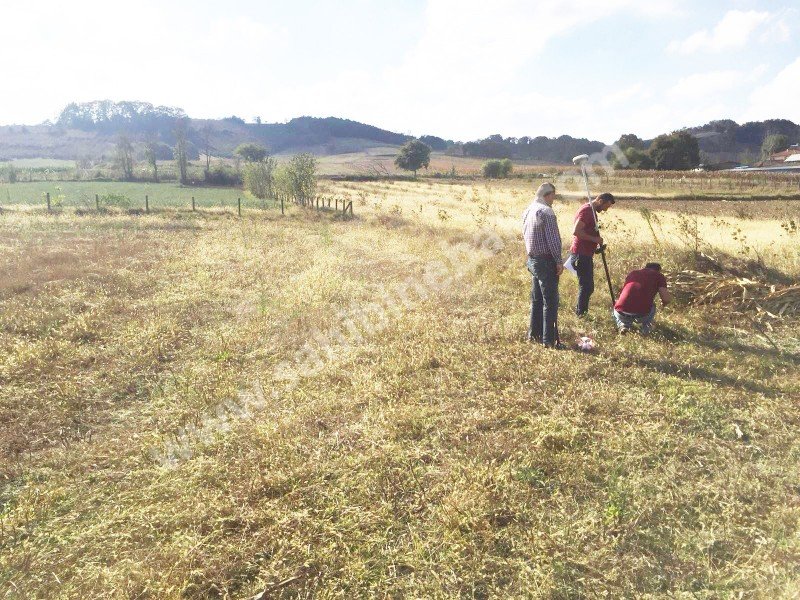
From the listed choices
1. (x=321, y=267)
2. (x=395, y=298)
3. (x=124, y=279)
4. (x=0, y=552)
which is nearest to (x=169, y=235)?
(x=124, y=279)

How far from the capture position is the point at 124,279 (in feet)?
33.3

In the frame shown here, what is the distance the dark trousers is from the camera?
6.98 metres

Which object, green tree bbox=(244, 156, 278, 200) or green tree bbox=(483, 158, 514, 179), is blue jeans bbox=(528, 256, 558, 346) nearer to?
green tree bbox=(244, 156, 278, 200)

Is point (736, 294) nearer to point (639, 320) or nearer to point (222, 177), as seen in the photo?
point (639, 320)

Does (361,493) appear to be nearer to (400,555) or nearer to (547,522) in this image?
(400,555)

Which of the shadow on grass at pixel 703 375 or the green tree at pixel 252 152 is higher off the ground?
the green tree at pixel 252 152

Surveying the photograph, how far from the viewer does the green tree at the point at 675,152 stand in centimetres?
5209

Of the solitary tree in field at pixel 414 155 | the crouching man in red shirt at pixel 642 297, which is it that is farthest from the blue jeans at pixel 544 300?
the solitary tree in field at pixel 414 155

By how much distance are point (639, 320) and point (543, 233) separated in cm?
216

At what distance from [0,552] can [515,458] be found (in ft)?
12.8

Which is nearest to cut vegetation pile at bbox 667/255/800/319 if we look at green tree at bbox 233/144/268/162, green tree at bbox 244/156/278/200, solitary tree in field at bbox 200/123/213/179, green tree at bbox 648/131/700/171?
green tree at bbox 244/156/278/200

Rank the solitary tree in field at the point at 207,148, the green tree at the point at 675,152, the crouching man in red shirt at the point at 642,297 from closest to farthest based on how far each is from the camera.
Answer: the crouching man in red shirt at the point at 642,297, the green tree at the point at 675,152, the solitary tree in field at the point at 207,148

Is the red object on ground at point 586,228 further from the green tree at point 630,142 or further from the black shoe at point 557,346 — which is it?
the green tree at point 630,142

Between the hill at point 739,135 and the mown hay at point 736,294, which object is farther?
the hill at point 739,135
